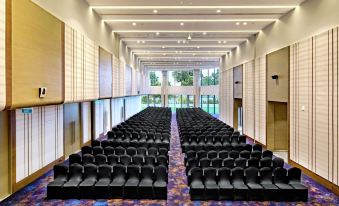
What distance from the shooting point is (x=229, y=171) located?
8141mm

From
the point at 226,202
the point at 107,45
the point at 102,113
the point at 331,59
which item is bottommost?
the point at 226,202

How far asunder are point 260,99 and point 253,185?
30.1 feet

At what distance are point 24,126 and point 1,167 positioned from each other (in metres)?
1.47

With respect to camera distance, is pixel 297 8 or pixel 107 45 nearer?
pixel 297 8

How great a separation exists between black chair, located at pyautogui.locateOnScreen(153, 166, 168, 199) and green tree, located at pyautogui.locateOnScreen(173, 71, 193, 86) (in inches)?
1510

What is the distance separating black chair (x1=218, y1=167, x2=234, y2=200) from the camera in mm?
7562

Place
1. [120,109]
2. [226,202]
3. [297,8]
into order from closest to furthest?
[226,202], [297,8], [120,109]

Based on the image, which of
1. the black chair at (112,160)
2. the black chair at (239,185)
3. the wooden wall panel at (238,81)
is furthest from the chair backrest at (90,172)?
the wooden wall panel at (238,81)

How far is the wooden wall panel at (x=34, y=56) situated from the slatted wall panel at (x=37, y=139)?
Result: 1.19m

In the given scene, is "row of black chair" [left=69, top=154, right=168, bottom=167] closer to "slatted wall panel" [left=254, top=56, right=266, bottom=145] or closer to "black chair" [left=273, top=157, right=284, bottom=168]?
"black chair" [left=273, top=157, right=284, bottom=168]

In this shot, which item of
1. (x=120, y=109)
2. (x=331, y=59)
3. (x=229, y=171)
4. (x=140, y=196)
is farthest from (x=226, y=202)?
(x=120, y=109)

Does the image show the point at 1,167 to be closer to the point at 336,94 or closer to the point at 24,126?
the point at 24,126

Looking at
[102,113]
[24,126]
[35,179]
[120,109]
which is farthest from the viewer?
[120,109]

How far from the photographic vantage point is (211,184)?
7.87 metres
